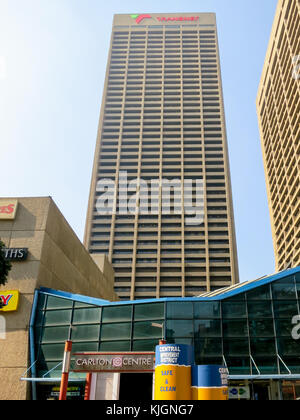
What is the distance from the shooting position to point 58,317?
26594 millimetres

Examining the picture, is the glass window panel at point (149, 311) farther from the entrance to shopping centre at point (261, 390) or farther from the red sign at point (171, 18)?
the red sign at point (171, 18)

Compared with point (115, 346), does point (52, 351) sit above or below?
below

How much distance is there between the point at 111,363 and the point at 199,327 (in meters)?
7.06

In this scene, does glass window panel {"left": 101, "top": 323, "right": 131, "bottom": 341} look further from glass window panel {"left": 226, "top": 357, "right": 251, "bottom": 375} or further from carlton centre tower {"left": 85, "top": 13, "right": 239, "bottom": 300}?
carlton centre tower {"left": 85, "top": 13, "right": 239, "bottom": 300}

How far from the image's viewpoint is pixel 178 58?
12456 cm

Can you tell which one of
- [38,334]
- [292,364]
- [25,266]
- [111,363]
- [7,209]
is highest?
[7,209]

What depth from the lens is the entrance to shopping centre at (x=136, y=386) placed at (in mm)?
24031

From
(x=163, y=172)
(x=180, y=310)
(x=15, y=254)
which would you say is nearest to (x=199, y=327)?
(x=180, y=310)

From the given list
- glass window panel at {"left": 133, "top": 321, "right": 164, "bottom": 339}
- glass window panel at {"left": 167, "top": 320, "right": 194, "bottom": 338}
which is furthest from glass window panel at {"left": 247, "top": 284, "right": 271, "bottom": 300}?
glass window panel at {"left": 133, "top": 321, "right": 164, "bottom": 339}

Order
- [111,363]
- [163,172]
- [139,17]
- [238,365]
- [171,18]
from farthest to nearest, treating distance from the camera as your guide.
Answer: [139,17] < [171,18] < [163,172] < [238,365] < [111,363]

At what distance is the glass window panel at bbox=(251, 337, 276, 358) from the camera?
23973 mm

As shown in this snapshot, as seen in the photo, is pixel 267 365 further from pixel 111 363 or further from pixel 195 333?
pixel 111 363

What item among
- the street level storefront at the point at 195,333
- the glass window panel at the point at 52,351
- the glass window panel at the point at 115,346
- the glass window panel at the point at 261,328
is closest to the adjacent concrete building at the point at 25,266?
the street level storefront at the point at 195,333
